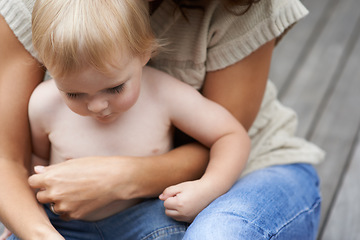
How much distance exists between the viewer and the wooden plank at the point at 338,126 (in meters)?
1.86

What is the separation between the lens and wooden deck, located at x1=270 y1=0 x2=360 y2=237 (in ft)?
5.83

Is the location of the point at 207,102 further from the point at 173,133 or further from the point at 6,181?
the point at 6,181

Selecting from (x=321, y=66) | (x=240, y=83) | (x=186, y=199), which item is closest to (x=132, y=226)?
(x=186, y=199)

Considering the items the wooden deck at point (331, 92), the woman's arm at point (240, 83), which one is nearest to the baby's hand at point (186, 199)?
the woman's arm at point (240, 83)

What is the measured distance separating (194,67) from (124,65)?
27 centimetres

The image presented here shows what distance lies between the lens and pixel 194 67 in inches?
49.7

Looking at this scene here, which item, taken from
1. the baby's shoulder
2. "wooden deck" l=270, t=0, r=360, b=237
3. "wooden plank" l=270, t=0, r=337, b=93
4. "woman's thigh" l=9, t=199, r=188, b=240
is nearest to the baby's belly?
"woman's thigh" l=9, t=199, r=188, b=240

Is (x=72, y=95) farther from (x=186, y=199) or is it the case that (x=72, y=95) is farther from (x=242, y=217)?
(x=242, y=217)

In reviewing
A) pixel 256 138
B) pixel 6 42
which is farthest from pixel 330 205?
pixel 6 42

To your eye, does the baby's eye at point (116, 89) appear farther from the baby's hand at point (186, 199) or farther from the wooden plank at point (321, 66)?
the wooden plank at point (321, 66)

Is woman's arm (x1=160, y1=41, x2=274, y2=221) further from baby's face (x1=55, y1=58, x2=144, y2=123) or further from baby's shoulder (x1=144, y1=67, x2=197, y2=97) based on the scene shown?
baby's face (x1=55, y1=58, x2=144, y2=123)

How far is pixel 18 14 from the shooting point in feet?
3.78

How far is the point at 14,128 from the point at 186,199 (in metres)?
0.41

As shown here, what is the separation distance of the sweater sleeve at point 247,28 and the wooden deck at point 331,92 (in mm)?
758
